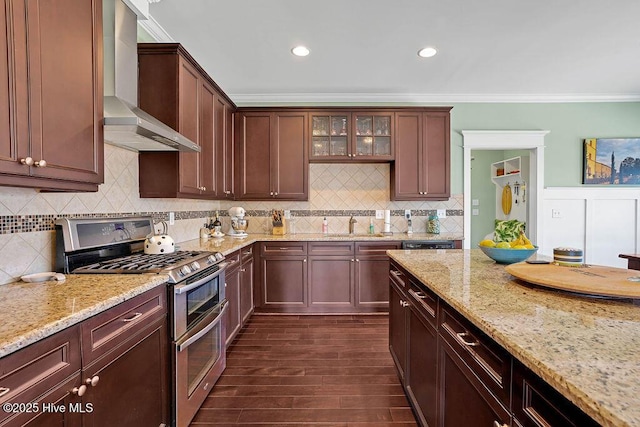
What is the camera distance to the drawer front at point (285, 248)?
346 cm

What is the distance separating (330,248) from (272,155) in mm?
1361

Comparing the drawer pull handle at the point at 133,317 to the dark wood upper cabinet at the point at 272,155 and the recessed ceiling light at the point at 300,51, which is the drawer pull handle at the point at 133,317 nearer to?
the dark wood upper cabinet at the point at 272,155

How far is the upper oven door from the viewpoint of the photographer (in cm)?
159

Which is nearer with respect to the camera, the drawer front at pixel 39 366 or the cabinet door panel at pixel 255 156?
the drawer front at pixel 39 366

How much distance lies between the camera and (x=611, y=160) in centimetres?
398

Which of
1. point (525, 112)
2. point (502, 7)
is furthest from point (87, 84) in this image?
point (525, 112)

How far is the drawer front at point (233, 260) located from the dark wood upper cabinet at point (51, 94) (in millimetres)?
1231

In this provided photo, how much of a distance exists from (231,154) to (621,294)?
3.45 metres

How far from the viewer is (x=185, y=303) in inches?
65.4

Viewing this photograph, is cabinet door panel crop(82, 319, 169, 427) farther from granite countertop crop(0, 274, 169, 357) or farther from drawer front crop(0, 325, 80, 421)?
granite countertop crop(0, 274, 169, 357)

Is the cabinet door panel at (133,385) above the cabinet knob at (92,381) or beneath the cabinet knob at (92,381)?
beneath

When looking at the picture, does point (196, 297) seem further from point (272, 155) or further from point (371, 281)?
point (272, 155)

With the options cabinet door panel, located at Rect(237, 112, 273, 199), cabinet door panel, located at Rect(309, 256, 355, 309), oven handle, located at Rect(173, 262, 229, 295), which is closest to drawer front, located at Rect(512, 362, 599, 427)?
oven handle, located at Rect(173, 262, 229, 295)

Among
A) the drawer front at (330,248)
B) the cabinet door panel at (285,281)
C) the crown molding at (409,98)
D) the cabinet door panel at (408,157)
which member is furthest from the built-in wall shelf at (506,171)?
the cabinet door panel at (285,281)
